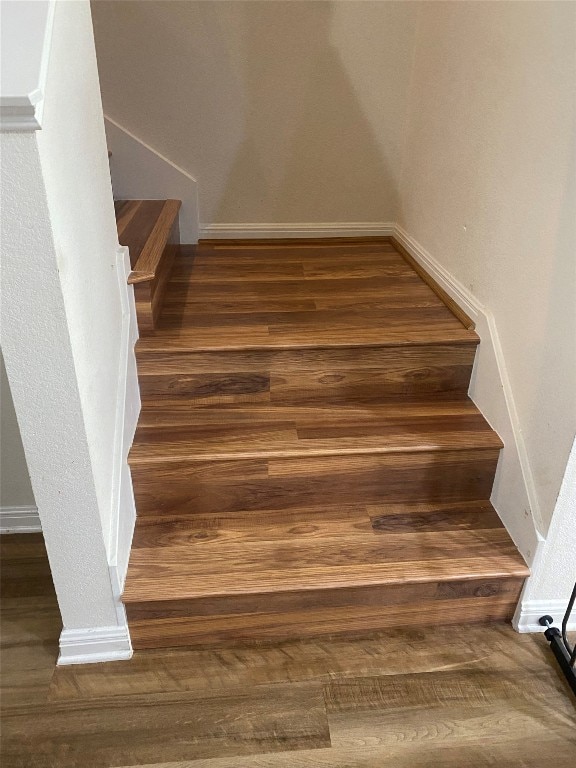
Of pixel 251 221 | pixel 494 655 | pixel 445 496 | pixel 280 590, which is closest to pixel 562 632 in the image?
pixel 494 655

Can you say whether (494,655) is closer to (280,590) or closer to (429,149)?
(280,590)

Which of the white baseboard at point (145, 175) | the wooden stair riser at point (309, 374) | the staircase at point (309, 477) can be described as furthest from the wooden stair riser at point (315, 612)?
the white baseboard at point (145, 175)

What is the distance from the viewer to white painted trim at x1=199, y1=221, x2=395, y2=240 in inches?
109

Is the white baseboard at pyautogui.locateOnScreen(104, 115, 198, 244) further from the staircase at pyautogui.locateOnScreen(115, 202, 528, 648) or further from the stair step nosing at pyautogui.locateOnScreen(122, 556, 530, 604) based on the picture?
the stair step nosing at pyautogui.locateOnScreen(122, 556, 530, 604)

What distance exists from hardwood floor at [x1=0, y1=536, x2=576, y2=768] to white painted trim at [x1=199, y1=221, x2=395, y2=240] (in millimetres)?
1861

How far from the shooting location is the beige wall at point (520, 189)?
1.33 m

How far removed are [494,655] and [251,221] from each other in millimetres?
2104

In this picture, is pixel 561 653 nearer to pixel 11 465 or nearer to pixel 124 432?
pixel 124 432

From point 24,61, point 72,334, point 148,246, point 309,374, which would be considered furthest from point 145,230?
point 24,61

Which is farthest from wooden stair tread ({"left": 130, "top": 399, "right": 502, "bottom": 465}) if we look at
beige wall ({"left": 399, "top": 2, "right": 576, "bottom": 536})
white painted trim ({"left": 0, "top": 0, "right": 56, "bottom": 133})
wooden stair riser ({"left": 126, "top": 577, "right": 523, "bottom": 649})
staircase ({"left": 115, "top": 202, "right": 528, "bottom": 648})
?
white painted trim ({"left": 0, "top": 0, "right": 56, "bottom": 133})

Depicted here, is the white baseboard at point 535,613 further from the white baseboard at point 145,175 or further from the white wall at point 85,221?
the white baseboard at point 145,175

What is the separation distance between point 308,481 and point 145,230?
3.83ft

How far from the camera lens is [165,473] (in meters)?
1.58

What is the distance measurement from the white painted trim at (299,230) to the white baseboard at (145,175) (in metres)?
0.13
